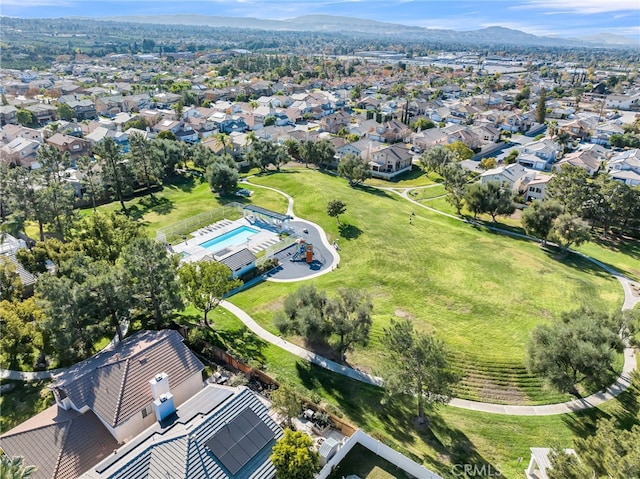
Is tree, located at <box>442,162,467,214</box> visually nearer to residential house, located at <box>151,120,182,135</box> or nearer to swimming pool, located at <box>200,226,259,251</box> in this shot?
swimming pool, located at <box>200,226,259,251</box>

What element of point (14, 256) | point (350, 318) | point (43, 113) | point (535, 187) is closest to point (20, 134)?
point (43, 113)

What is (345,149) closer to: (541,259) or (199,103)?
(541,259)

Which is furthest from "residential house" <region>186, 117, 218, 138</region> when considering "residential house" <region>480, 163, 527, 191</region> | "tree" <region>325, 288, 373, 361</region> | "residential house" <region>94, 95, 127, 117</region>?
"tree" <region>325, 288, 373, 361</region>

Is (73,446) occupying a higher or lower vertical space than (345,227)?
higher

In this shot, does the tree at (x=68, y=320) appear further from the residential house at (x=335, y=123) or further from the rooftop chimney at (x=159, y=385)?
the residential house at (x=335, y=123)

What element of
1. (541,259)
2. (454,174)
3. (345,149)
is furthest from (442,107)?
Answer: (541,259)
